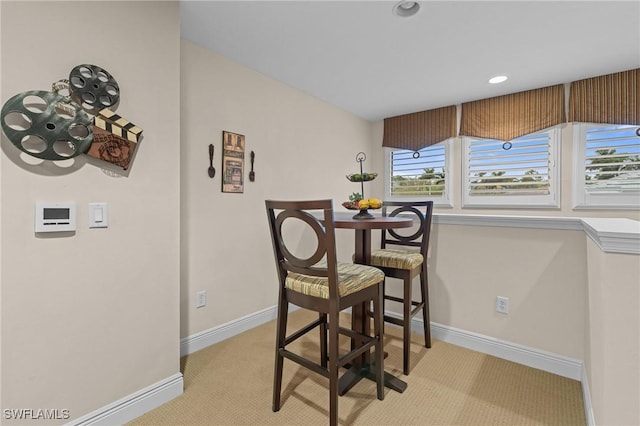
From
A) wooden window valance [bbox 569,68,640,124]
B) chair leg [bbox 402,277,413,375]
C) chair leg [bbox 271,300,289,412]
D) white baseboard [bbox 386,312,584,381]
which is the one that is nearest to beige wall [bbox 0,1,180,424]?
chair leg [bbox 271,300,289,412]

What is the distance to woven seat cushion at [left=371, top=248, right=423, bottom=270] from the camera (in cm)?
193

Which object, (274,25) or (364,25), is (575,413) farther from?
(274,25)

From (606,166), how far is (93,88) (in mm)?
4230

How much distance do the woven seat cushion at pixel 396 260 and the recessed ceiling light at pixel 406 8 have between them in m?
1.63

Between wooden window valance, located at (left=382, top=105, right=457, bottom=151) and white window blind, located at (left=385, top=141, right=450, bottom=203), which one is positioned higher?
wooden window valance, located at (left=382, top=105, right=457, bottom=151)

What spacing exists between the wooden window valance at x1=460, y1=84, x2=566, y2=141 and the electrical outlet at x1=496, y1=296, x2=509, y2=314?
2.17m

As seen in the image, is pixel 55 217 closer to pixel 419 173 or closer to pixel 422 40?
pixel 422 40

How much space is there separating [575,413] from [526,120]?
288 cm

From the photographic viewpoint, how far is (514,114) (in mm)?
3359

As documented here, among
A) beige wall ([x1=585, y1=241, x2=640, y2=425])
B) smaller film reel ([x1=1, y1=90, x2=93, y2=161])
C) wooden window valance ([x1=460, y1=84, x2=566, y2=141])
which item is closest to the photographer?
beige wall ([x1=585, y1=241, x2=640, y2=425])

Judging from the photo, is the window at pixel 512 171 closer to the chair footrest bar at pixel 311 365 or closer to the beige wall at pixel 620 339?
the beige wall at pixel 620 339

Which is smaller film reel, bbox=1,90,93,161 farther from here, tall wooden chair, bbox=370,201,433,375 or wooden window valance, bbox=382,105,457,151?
wooden window valance, bbox=382,105,457,151

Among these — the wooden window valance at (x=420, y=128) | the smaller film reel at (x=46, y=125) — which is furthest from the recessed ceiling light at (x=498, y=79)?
the smaller film reel at (x=46, y=125)

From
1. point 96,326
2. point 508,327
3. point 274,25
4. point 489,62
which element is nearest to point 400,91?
point 489,62
